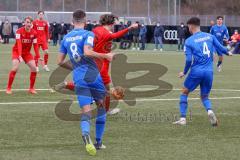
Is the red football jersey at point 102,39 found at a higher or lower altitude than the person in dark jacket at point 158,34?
higher

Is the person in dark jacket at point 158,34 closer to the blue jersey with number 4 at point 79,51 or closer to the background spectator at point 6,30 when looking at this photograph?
the background spectator at point 6,30

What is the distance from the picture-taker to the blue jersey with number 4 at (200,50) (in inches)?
527

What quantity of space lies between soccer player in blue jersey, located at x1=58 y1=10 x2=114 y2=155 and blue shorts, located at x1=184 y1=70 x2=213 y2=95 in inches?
118

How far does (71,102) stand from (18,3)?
2096 inches

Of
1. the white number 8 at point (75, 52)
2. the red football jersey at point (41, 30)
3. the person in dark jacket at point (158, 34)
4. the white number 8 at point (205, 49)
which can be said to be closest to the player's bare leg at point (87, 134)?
the white number 8 at point (75, 52)

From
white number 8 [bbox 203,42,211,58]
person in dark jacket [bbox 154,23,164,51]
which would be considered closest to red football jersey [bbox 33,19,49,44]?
white number 8 [bbox 203,42,211,58]

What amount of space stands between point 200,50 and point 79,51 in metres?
3.52

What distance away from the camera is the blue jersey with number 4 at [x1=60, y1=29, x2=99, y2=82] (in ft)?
34.7

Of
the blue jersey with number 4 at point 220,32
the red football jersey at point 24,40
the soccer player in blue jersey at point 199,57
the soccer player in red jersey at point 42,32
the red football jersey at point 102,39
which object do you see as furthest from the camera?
the blue jersey with number 4 at point 220,32

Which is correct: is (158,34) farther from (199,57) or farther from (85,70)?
(85,70)

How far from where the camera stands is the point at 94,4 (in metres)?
69.0

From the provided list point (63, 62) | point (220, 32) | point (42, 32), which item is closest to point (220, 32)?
point (220, 32)

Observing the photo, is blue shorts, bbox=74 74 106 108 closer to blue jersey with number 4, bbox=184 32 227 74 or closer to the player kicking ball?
the player kicking ball

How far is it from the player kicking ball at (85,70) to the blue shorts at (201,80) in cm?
300
